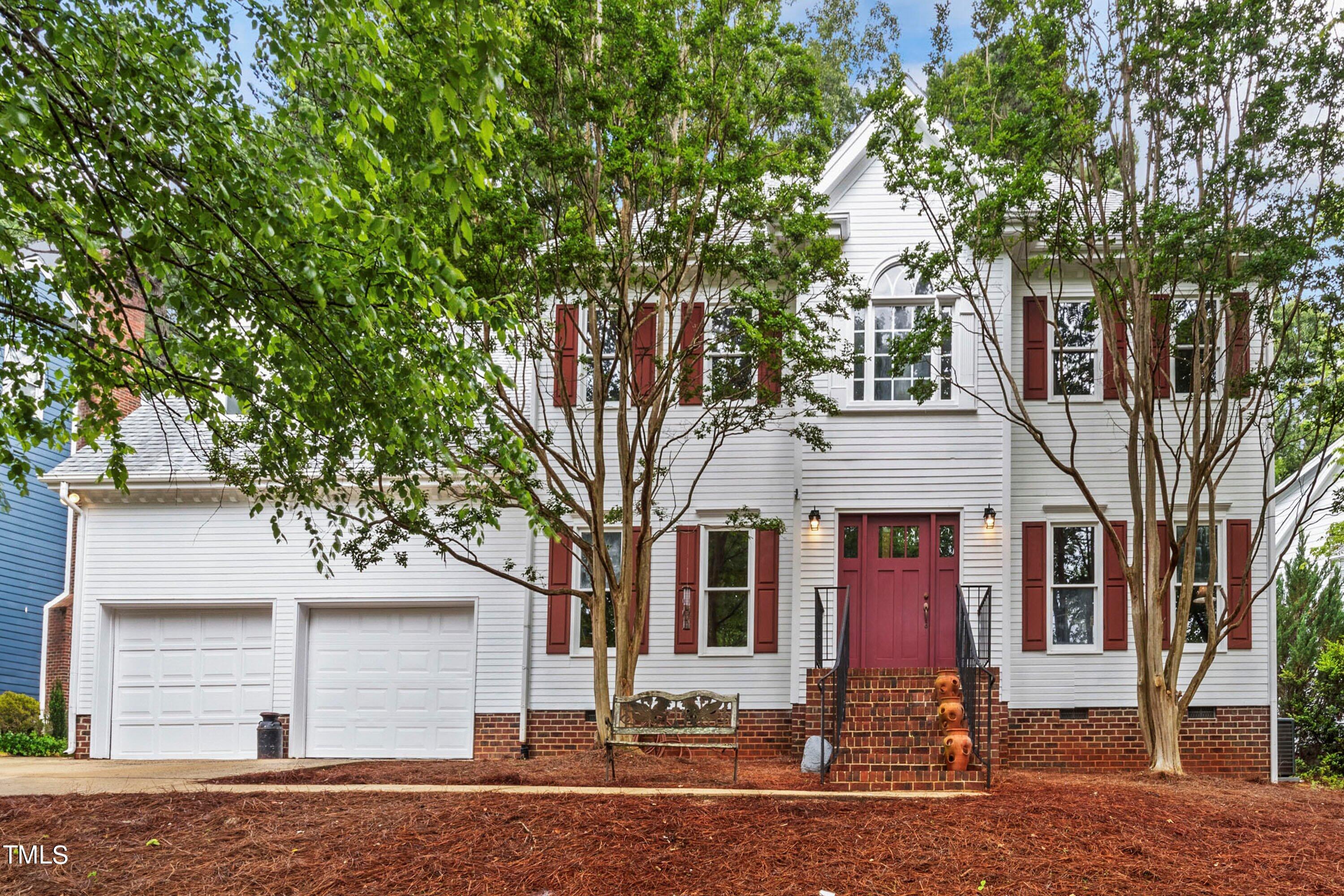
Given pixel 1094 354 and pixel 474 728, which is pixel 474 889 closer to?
pixel 474 728

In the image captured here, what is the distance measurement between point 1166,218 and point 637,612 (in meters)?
7.24

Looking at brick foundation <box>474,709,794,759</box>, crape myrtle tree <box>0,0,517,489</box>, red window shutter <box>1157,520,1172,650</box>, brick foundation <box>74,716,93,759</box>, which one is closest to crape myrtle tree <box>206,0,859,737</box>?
brick foundation <box>474,709,794,759</box>

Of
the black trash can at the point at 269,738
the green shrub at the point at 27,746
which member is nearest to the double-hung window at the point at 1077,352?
A: the black trash can at the point at 269,738

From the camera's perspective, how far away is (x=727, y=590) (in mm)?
15539

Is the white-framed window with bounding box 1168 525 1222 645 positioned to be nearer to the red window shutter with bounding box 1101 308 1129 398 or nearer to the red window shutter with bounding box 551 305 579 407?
the red window shutter with bounding box 1101 308 1129 398

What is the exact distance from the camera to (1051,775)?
41.6ft

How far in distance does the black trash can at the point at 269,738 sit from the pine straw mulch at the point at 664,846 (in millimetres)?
6696

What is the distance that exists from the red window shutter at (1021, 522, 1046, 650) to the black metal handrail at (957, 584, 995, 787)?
74cm

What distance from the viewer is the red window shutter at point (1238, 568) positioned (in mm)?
14828

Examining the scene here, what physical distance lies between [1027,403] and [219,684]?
11.5m

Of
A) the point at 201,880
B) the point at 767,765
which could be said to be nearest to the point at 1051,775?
the point at 767,765

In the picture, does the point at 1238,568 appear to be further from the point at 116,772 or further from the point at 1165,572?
the point at 116,772

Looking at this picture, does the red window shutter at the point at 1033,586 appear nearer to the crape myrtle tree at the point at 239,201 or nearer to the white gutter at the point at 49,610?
→ the crape myrtle tree at the point at 239,201

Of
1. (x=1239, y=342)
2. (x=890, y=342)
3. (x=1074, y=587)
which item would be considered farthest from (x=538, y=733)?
(x=1239, y=342)
